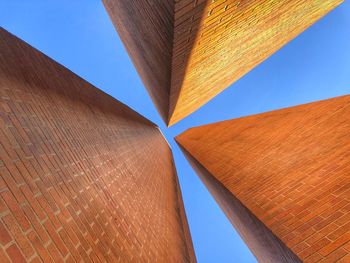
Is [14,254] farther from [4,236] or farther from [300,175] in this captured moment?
[300,175]

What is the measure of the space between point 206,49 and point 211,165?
10.3ft

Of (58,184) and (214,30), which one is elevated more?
(214,30)

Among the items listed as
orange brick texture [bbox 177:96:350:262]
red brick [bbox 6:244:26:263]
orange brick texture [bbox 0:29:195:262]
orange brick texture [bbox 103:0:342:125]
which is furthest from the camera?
orange brick texture [bbox 103:0:342:125]

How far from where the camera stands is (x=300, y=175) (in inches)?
121

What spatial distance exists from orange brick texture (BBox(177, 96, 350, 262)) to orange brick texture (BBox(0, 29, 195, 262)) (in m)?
1.30

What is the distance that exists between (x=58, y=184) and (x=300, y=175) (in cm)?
225

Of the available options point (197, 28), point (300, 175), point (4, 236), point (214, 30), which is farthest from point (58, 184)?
point (300, 175)

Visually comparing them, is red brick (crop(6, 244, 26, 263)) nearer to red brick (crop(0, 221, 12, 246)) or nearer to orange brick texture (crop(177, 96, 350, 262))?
red brick (crop(0, 221, 12, 246))

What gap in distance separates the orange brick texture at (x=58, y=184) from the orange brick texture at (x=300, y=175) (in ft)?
4.27

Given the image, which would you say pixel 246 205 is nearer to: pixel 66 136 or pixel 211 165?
pixel 66 136

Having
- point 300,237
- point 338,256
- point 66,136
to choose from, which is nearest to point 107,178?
point 66,136

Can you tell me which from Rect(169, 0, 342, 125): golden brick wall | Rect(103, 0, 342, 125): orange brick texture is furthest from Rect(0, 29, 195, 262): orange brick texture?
Rect(169, 0, 342, 125): golden brick wall

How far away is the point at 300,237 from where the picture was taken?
2.39 metres

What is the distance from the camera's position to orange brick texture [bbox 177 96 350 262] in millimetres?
2229
